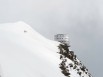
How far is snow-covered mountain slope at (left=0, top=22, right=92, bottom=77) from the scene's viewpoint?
367ft

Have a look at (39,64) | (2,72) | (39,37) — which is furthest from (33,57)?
(39,37)

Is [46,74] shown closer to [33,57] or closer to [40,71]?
[40,71]

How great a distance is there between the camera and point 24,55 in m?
126

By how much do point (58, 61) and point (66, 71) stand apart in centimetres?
653

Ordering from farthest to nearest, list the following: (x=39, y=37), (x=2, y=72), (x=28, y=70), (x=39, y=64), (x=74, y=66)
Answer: (x=39, y=37) → (x=74, y=66) → (x=39, y=64) → (x=28, y=70) → (x=2, y=72)

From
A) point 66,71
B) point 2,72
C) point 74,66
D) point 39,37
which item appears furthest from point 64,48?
point 2,72

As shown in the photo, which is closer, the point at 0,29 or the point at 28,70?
the point at 28,70

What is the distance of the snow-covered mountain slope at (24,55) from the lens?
367ft

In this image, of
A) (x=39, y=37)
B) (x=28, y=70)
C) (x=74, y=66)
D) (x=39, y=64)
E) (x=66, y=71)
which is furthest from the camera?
(x=39, y=37)

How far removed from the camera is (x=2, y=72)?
105m

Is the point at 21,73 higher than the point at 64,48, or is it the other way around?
the point at 64,48

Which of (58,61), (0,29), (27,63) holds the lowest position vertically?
(27,63)

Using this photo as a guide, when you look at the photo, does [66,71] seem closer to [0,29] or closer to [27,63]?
[27,63]

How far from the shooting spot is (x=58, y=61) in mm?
140750
